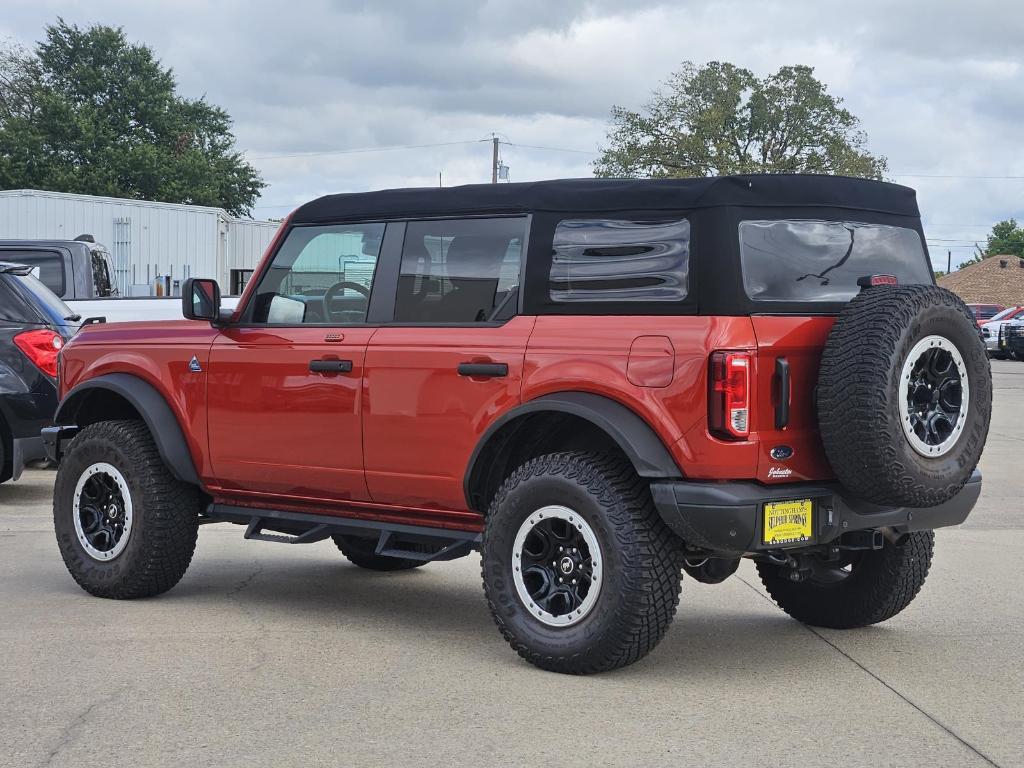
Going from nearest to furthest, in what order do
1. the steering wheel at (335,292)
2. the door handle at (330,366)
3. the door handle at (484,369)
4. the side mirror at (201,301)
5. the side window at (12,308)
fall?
the door handle at (484,369), the door handle at (330,366), the steering wheel at (335,292), the side mirror at (201,301), the side window at (12,308)

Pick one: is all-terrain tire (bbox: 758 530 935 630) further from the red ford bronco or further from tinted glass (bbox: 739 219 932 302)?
tinted glass (bbox: 739 219 932 302)

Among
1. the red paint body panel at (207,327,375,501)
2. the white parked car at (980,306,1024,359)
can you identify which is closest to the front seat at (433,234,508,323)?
the red paint body panel at (207,327,375,501)

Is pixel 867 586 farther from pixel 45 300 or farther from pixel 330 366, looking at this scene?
pixel 45 300

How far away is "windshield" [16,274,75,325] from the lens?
1159 centimetres

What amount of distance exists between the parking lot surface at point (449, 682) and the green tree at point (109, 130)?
53816 millimetres

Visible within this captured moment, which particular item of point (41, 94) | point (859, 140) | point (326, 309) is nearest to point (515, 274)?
point (326, 309)

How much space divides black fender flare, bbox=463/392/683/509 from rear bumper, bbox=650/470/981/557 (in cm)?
7

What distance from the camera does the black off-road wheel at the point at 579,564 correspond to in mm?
5391

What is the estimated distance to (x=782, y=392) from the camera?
17.4 feet

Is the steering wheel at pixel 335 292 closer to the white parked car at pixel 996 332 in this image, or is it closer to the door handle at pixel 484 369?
the door handle at pixel 484 369

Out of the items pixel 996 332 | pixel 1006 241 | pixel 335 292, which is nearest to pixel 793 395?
pixel 335 292

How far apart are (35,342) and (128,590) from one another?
15.1ft

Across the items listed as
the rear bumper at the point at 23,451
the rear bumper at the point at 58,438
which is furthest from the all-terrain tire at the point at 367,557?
the rear bumper at the point at 23,451

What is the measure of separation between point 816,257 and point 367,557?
3.43 meters
